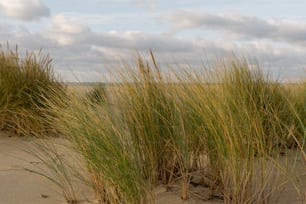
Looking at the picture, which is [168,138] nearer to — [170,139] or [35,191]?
[170,139]

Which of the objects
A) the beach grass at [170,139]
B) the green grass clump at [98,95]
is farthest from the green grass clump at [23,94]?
the beach grass at [170,139]

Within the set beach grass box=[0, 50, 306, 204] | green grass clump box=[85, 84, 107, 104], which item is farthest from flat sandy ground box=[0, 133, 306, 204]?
green grass clump box=[85, 84, 107, 104]

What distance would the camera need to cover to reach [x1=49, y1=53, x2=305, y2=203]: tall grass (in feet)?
7.72

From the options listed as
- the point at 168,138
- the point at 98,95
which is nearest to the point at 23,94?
the point at 98,95

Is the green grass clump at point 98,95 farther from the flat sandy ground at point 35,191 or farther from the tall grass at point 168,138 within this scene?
the flat sandy ground at point 35,191

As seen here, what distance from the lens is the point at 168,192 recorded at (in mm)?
2670

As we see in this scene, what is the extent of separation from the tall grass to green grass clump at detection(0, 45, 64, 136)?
1.86m

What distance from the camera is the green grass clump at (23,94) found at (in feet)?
15.7

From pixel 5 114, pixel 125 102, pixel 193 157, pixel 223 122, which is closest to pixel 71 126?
pixel 125 102

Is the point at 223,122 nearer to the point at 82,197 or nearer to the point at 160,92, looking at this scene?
the point at 160,92

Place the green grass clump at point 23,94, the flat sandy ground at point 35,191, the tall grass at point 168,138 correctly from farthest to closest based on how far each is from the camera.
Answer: the green grass clump at point 23,94, the flat sandy ground at point 35,191, the tall grass at point 168,138

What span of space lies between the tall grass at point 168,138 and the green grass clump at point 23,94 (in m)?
1.86

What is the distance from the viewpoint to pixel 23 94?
5.04m

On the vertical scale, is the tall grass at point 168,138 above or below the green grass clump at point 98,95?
below
